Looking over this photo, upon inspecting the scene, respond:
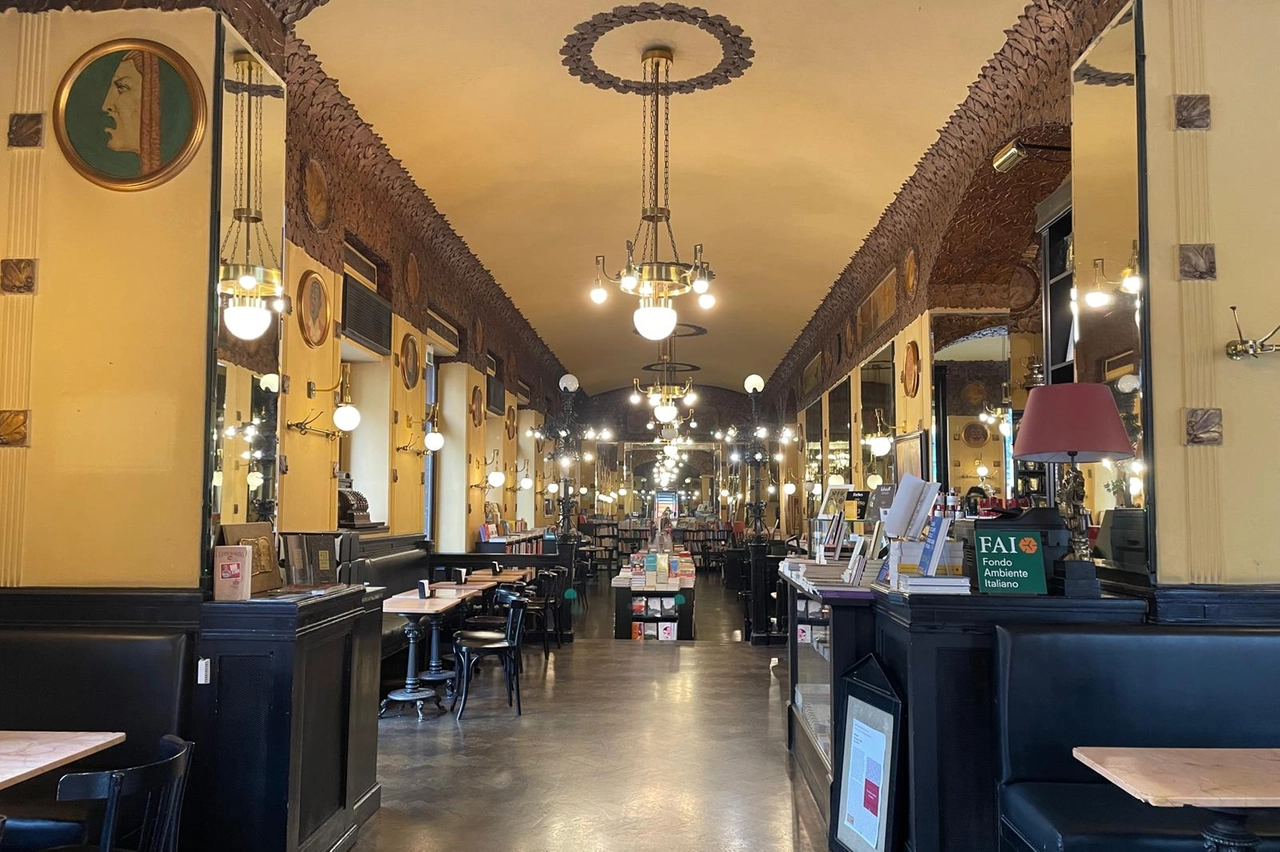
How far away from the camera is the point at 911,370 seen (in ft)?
30.1

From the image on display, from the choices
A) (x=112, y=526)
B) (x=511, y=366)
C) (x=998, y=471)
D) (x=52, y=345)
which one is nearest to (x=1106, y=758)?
(x=112, y=526)

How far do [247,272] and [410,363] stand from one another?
5.14m

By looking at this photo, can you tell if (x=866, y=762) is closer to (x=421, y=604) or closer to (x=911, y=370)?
(x=421, y=604)

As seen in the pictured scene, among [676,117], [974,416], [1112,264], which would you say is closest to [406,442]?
[676,117]

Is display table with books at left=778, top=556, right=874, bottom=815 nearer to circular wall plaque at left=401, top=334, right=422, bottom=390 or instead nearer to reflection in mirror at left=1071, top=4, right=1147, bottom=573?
reflection in mirror at left=1071, top=4, right=1147, bottom=573

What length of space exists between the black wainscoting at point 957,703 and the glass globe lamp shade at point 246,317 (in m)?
3.15

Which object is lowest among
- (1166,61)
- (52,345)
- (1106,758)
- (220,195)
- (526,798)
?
(526,798)

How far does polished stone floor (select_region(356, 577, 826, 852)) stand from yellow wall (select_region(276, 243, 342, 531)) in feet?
5.30

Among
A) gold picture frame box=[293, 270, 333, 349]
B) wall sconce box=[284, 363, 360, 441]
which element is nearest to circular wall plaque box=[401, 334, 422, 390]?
wall sconce box=[284, 363, 360, 441]

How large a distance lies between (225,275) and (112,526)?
45.7 inches

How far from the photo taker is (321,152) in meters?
7.17

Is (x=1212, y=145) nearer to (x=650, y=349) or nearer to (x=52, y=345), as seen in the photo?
(x=52, y=345)

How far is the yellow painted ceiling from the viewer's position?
5867 millimetres

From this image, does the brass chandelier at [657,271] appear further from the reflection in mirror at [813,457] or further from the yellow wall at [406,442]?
the reflection in mirror at [813,457]
